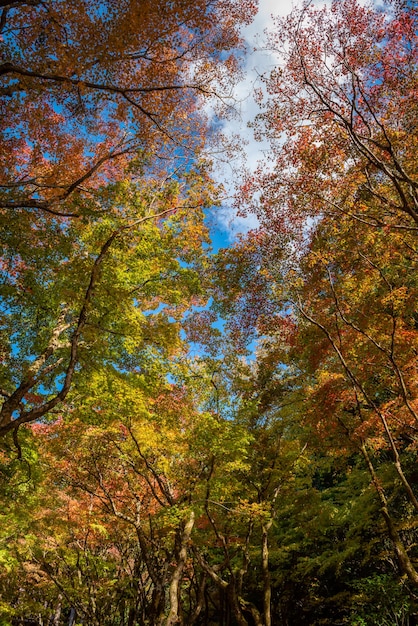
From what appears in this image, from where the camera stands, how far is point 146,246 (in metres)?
9.74

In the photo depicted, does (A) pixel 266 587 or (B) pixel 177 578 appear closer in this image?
(B) pixel 177 578

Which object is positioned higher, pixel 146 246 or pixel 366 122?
pixel 146 246

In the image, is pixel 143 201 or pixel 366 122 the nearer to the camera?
pixel 366 122

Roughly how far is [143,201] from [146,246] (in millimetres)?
1671

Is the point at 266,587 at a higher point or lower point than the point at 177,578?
lower

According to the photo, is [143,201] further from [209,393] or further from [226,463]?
[226,463]

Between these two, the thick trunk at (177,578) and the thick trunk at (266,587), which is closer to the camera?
the thick trunk at (177,578)

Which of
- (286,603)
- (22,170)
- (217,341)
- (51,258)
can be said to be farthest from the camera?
(286,603)

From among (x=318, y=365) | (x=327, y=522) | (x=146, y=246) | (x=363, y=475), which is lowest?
(x=327, y=522)

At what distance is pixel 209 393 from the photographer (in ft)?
37.0

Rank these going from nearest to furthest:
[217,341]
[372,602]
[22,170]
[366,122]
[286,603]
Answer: [366,122]
[372,602]
[22,170]
[217,341]
[286,603]

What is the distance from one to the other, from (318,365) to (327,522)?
14.5ft

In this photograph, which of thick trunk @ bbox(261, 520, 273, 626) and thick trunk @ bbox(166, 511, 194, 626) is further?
thick trunk @ bbox(261, 520, 273, 626)

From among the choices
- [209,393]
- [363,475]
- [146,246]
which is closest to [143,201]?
[146,246]
